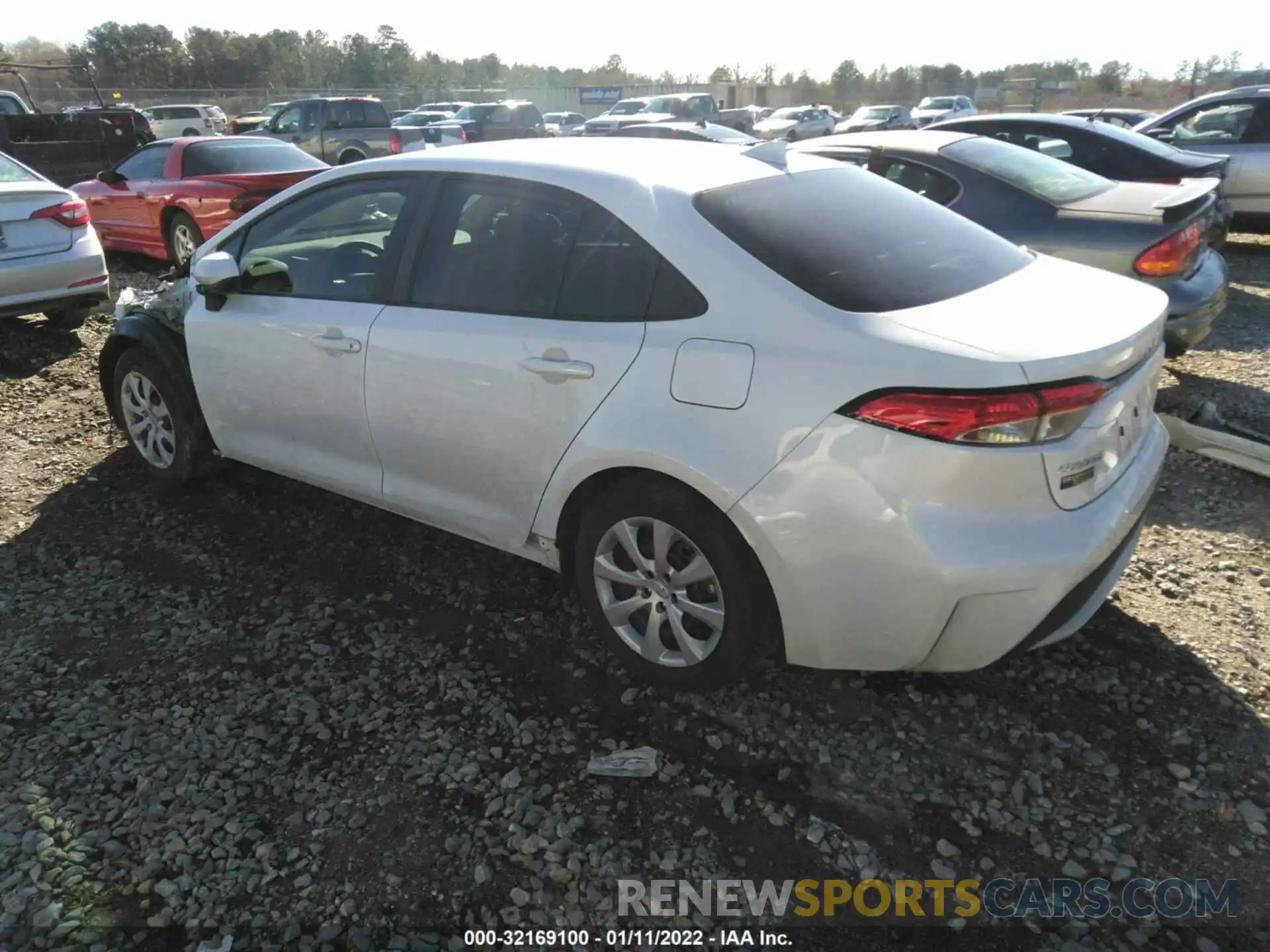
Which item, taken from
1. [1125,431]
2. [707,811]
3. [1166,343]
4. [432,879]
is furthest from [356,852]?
[1166,343]

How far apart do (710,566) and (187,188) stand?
28.3 ft

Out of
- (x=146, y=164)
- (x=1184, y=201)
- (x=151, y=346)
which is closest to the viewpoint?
(x=151, y=346)

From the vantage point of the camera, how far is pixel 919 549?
241cm

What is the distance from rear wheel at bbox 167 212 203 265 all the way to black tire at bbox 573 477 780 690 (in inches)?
315

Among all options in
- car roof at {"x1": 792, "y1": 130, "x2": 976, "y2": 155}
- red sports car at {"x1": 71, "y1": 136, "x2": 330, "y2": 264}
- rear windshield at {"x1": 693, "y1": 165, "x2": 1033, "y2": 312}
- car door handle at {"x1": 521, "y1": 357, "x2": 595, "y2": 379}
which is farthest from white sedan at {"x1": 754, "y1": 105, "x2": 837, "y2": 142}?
car door handle at {"x1": 521, "y1": 357, "x2": 595, "y2": 379}

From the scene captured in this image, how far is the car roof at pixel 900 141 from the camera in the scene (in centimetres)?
588

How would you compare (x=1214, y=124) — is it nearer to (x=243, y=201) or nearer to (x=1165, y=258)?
(x=1165, y=258)

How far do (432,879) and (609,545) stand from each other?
1.10 metres

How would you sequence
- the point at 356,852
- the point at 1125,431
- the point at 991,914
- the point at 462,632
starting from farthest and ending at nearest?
the point at 462,632 < the point at 1125,431 < the point at 356,852 < the point at 991,914

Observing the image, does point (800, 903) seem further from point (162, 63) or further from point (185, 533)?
point (162, 63)

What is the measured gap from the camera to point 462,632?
3.47m

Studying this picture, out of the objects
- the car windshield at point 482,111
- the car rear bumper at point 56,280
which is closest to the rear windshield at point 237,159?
the car rear bumper at point 56,280

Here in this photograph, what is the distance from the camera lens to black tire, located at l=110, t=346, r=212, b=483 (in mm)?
4422

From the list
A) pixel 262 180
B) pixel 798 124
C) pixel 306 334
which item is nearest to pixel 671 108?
pixel 798 124
